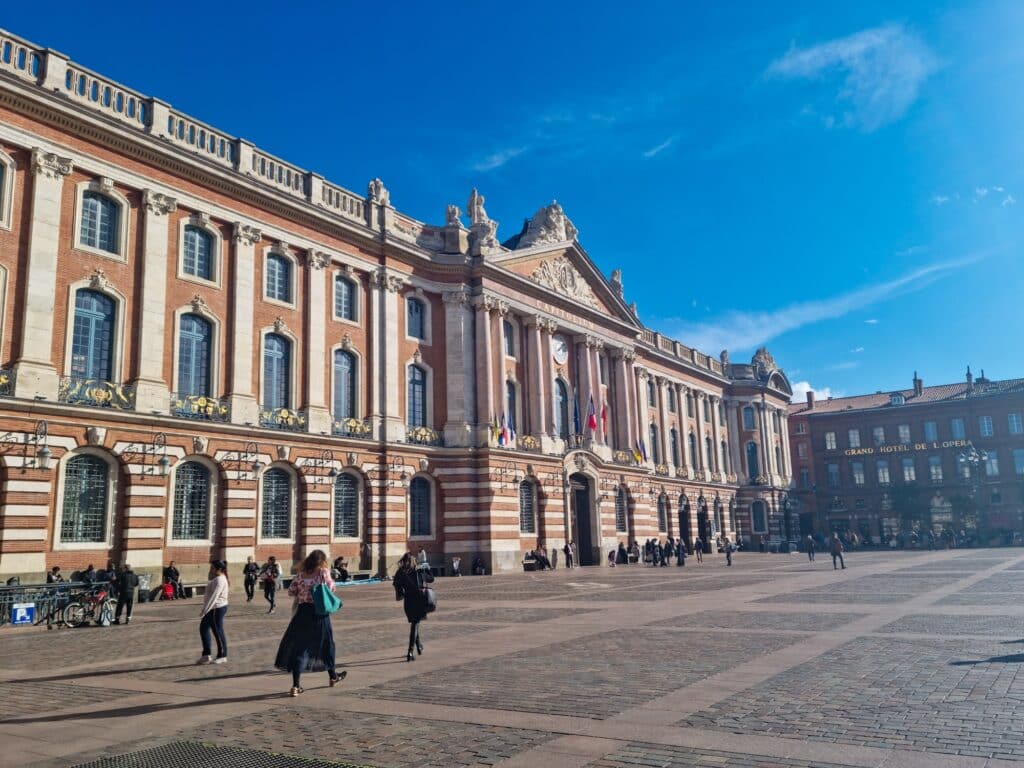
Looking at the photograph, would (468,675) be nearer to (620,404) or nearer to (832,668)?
(832,668)

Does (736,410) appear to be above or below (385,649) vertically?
above

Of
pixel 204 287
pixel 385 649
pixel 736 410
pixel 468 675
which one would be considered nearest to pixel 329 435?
pixel 204 287

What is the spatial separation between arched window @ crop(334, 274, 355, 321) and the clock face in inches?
554

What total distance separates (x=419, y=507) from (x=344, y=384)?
7132mm

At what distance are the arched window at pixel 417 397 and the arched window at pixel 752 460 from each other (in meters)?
45.1

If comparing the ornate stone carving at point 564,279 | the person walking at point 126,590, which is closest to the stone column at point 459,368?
the ornate stone carving at point 564,279

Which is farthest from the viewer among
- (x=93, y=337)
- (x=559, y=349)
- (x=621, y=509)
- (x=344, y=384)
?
(x=621, y=509)

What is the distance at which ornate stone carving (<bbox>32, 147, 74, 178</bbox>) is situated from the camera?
Result: 26.2 m

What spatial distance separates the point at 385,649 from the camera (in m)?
14.4

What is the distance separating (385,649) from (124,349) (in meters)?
18.3

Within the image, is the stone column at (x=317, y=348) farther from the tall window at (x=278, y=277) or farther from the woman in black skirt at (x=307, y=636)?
the woman in black skirt at (x=307, y=636)

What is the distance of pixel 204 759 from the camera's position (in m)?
7.34

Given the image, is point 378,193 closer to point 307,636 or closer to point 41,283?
point 41,283

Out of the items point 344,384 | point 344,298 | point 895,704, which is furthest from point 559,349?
point 895,704
